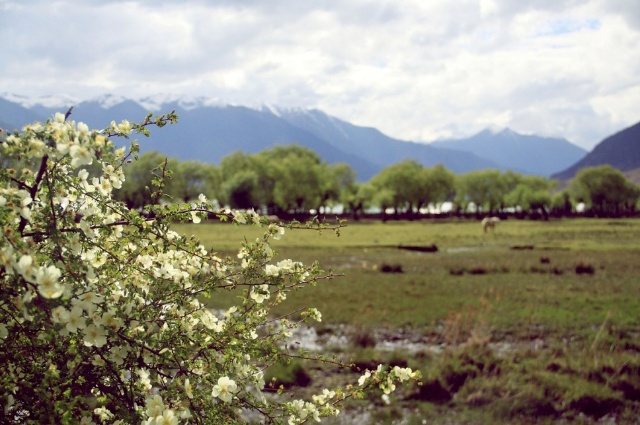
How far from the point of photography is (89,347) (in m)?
4.24

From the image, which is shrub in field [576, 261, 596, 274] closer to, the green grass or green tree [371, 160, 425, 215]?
the green grass

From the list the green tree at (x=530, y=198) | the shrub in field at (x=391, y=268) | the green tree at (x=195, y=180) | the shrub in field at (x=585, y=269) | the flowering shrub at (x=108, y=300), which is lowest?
the shrub in field at (x=585, y=269)

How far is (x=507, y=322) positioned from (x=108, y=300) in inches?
767

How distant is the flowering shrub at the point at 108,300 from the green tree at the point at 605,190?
17430 centimetres

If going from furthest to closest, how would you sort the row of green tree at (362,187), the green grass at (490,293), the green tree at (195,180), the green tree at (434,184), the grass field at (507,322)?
the green tree at (434,184) → the green tree at (195,180) → the row of green tree at (362,187) → the green grass at (490,293) → the grass field at (507,322)

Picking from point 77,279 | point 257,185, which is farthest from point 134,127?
point 257,185

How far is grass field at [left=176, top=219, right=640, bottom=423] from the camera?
13.6m

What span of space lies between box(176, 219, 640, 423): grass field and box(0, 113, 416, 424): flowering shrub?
4.52 ft

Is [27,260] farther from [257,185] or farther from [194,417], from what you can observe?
[257,185]

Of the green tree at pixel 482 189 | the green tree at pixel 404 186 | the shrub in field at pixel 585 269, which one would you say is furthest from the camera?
the green tree at pixel 482 189

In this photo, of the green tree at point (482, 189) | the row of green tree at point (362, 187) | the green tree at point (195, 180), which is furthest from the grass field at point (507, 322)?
the green tree at point (482, 189)

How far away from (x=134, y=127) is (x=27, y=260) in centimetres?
200

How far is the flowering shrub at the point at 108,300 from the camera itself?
3.52 m

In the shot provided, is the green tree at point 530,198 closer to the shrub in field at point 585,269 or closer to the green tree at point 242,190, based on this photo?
the green tree at point 242,190
